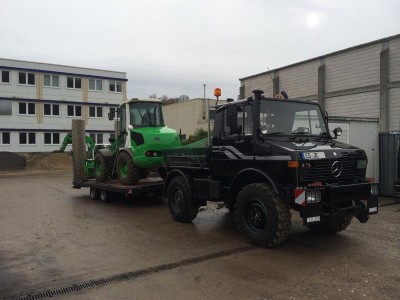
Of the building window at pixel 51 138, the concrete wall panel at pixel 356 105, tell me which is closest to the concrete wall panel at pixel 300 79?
the concrete wall panel at pixel 356 105

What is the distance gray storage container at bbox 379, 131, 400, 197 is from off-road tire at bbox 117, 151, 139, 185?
8039 mm

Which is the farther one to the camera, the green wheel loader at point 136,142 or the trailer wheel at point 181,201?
the green wheel loader at point 136,142

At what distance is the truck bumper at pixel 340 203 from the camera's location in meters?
6.05

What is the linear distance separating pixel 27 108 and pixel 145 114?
2969 cm

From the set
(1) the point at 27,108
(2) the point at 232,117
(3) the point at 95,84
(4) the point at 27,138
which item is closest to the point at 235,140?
(2) the point at 232,117

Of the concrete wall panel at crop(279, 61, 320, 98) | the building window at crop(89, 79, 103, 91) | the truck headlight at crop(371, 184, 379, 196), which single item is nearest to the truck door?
the truck headlight at crop(371, 184, 379, 196)

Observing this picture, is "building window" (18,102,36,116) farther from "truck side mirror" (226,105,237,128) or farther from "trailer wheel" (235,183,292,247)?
"trailer wheel" (235,183,292,247)

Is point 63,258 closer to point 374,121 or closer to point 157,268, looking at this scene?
point 157,268

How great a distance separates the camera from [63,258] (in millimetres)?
6387

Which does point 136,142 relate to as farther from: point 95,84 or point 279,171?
point 95,84

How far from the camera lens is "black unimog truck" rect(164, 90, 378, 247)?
6.23 metres

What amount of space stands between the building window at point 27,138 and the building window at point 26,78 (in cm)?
493

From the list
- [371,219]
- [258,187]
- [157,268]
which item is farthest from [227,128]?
[371,219]

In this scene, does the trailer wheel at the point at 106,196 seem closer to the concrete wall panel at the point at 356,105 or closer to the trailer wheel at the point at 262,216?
the trailer wheel at the point at 262,216
